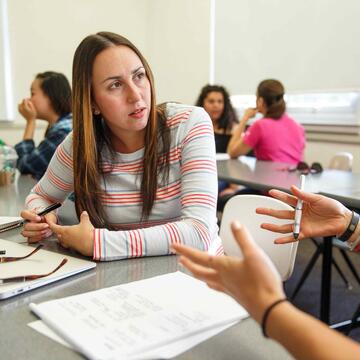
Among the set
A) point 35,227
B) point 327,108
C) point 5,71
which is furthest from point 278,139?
point 5,71

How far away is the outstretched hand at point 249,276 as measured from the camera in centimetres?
52

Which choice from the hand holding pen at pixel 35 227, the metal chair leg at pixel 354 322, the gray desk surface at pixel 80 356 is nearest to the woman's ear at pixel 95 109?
the hand holding pen at pixel 35 227

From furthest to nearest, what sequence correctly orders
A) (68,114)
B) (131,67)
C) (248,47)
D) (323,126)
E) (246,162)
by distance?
1. (248,47)
2. (323,126)
3. (246,162)
4. (68,114)
5. (131,67)

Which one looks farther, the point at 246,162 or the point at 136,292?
the point at 246,162

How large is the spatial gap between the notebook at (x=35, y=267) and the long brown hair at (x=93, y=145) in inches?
10.2

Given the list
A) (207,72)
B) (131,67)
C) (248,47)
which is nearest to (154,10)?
(207,72)

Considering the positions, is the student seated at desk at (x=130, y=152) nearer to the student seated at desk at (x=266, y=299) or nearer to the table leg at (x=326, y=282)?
the student seated at desk at (x=266, y=299)

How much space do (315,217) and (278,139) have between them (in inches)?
87.6

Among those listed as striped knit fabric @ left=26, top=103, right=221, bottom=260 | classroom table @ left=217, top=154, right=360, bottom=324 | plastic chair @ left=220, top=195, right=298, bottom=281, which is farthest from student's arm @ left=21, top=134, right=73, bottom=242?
classroom table @ left=217, top=154, right=360, bottom=324

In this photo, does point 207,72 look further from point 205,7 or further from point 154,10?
point 154,10

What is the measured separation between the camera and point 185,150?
50.3 inches

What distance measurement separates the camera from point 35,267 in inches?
37.4

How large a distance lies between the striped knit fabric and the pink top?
1.94 metres

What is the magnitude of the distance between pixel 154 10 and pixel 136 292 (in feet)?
16.5
